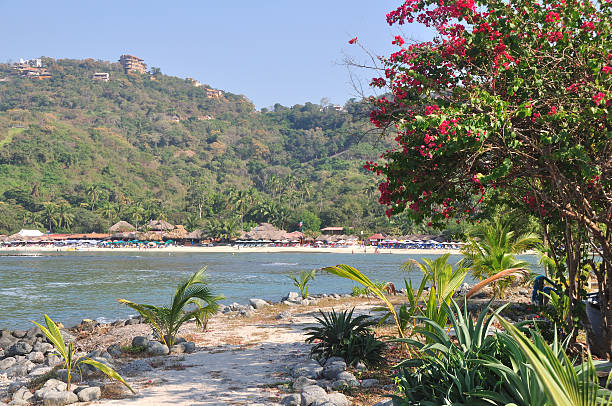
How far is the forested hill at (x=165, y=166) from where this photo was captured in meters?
89.8

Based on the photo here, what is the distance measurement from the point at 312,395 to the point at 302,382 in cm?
74

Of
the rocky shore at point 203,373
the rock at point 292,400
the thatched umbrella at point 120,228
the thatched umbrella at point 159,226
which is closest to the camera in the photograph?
the rock at point 292,400

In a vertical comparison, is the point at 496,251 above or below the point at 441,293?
above

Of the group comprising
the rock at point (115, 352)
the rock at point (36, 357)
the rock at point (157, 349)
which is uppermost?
the rock at point (157, 349)

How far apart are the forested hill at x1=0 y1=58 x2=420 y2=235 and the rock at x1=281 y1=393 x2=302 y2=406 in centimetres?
3455

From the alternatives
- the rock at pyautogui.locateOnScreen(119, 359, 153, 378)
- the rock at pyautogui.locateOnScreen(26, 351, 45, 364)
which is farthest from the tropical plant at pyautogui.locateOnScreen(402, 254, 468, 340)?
the rock at pyautogui.locateOnScreen(26, 351, 45, 364)

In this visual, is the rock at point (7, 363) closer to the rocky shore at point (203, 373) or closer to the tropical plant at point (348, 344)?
the rocky shore at point (203, 373)

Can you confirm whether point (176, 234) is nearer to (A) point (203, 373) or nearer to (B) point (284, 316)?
(B) point (284, 316)

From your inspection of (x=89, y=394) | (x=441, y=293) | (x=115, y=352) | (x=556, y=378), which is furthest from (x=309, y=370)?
(x=556, y=378)

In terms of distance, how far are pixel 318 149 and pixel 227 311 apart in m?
148

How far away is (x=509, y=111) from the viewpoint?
5.09 m

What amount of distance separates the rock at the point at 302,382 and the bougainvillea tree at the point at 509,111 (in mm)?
2155

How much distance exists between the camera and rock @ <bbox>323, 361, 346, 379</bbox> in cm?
589

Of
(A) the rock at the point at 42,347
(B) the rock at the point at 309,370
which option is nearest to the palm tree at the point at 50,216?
(A) the rock at the point at 42,347
